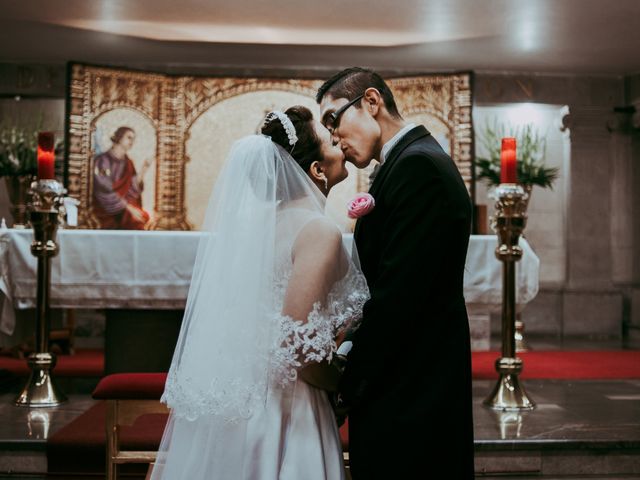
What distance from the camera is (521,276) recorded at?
19.6 feet

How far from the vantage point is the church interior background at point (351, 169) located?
17.8 feet

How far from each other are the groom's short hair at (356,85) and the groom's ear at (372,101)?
18 mm

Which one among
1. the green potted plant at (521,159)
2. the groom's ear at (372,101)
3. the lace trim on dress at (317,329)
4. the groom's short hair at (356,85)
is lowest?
the lace trim on dress at (317,329)

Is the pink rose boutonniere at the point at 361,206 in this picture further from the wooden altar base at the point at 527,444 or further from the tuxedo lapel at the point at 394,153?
the wooden altar base at the point at 527,444

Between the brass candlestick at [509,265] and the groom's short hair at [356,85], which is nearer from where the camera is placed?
the groom's short hair at [356,85]

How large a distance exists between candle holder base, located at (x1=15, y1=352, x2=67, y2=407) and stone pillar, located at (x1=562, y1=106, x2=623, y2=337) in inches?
321

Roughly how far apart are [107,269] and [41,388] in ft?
3.09

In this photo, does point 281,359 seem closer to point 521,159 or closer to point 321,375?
point 321,375

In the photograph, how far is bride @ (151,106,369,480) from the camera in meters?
2.16

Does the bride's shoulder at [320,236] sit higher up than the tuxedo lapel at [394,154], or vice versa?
the tuxedo lapel at [394,154]

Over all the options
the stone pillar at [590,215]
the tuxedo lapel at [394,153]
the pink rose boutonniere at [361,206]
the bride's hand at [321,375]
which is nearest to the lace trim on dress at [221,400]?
the bride's hand at [321,375]

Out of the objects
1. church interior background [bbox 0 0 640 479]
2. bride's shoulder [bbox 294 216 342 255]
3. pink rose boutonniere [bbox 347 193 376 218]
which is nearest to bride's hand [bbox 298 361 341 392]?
bride's shoulder [bbox 294 216 342 255]

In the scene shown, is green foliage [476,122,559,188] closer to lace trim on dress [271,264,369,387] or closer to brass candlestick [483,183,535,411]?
brass candlestick [483,183,535,411]

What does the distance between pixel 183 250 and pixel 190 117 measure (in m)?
4.94
